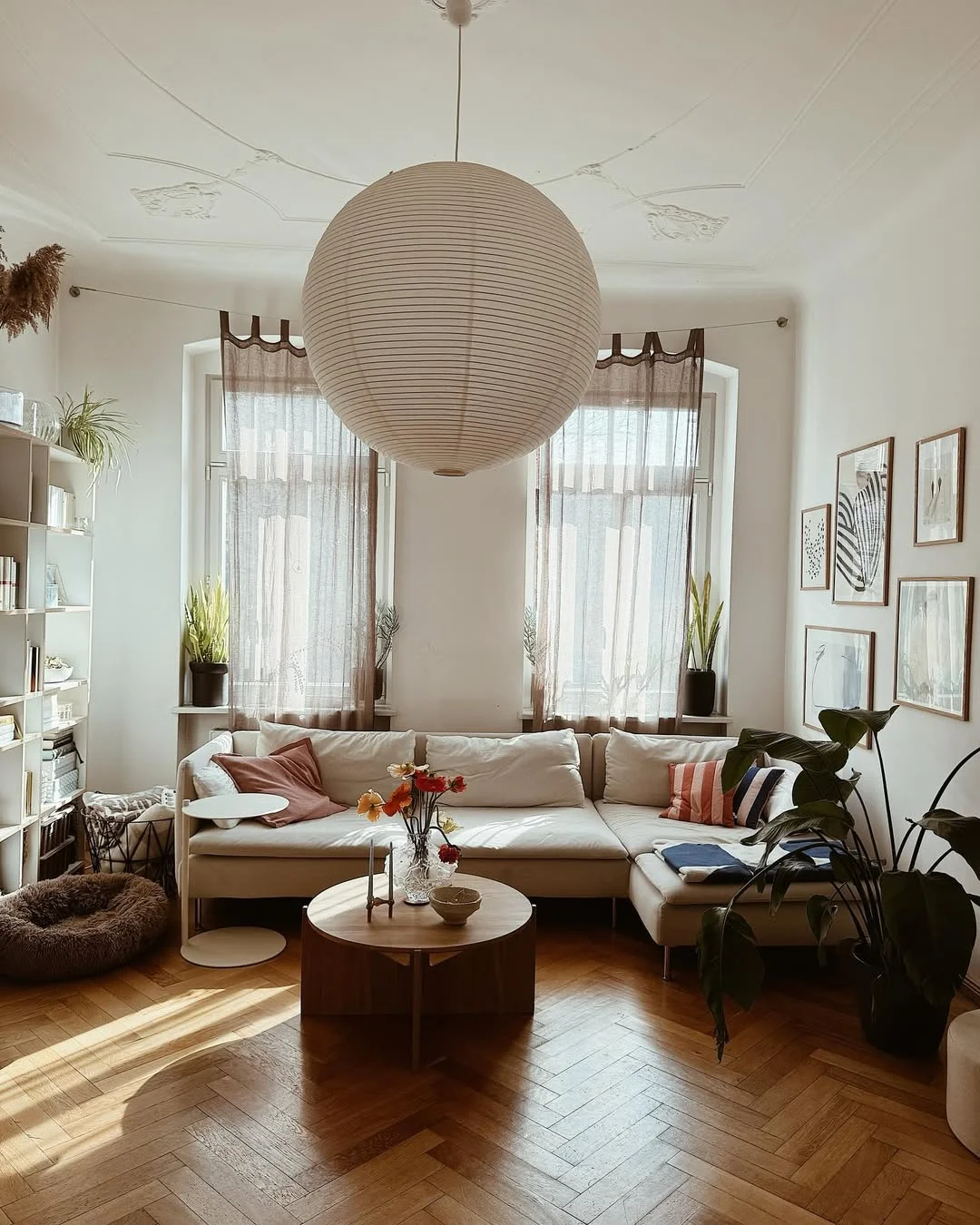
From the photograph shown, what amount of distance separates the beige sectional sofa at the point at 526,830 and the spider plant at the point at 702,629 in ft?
1.84

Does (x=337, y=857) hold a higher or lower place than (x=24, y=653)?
lower

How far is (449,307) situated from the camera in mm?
1855

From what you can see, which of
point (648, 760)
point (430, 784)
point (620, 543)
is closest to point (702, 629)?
point (620, 543)

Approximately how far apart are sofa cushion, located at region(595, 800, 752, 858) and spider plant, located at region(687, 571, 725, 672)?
0.96m

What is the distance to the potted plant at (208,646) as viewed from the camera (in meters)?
4.91

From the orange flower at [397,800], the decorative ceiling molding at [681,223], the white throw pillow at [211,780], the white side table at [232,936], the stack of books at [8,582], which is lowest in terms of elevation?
the white side table at [232,936]

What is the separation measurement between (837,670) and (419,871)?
2324mm

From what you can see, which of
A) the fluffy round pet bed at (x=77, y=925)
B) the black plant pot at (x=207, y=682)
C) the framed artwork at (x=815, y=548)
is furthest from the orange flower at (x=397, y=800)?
the framed artwork at (x=815, y=548)

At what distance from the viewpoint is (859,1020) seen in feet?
10.2

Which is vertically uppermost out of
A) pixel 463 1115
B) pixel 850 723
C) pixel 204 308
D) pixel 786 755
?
pixel 204 308

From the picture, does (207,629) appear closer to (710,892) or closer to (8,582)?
(8,582)

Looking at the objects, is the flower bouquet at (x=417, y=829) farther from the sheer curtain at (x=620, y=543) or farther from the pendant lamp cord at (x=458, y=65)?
the pendant lamp cord at (x=458, y=65)

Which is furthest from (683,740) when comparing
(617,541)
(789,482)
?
(789,482)

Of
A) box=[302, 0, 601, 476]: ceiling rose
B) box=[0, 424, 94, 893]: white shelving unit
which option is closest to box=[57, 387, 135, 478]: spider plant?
box=[0, 424, 94, 893]: white shelving unit
